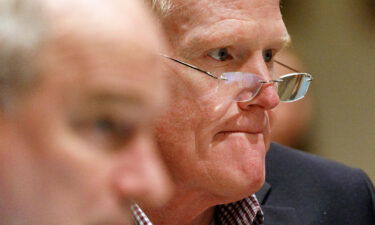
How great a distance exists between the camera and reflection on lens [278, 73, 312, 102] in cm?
242

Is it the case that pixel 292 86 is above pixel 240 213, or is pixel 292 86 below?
above

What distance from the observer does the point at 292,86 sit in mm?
2471

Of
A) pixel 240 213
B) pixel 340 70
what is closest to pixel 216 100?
pixel 240 213

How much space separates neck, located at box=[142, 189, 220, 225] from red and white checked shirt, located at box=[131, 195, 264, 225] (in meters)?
0.11

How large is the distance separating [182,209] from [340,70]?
381 cm

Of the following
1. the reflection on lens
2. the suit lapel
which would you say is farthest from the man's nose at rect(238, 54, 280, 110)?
the suit lapel

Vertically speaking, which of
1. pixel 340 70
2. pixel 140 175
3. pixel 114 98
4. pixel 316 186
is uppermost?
pixel 114 98

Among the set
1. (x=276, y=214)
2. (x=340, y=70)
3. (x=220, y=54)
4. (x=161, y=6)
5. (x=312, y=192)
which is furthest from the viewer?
(x=340, y=70)

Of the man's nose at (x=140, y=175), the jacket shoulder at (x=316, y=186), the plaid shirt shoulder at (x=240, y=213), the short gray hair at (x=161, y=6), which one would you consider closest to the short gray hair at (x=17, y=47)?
the man's nose at (x=140, y=175)

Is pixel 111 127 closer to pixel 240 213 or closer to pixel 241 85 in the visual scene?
pixel 241 85

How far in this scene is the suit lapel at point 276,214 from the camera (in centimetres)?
262

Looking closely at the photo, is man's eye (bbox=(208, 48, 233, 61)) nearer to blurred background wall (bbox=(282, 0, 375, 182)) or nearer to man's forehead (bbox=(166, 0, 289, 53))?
man's forehead (bbox=(166, 0, 289, 53))

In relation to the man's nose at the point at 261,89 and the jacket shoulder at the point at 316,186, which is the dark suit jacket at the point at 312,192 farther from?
the man's nose at the point at 261,89

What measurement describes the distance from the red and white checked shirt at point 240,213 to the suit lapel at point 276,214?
110 mm
